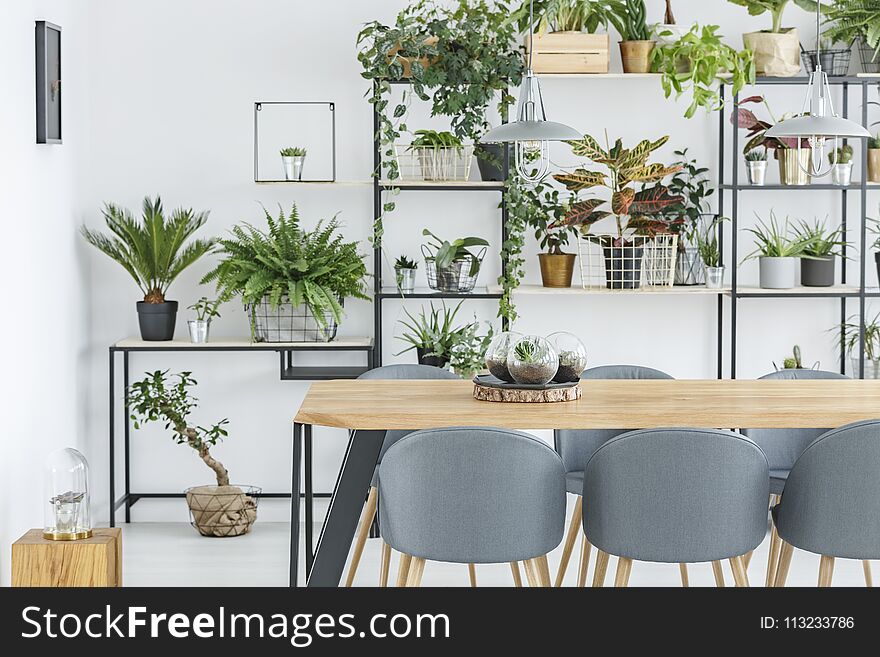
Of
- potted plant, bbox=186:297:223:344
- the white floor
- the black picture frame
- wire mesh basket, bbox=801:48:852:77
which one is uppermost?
wire mesh basket, bbox=801:48:852:77

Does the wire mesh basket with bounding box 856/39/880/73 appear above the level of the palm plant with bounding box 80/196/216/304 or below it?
above

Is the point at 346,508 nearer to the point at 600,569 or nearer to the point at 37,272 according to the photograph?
the point at 600,569

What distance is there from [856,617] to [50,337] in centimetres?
318

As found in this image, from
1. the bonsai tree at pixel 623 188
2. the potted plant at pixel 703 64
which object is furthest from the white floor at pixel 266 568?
the potted plant at pixel 703 64

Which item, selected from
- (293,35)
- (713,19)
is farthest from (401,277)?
(713,19)

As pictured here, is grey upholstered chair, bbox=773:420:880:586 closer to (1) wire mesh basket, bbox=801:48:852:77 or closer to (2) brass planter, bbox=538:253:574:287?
(2) brass planter, bbox=538:253:574:287

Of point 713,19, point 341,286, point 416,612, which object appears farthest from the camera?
point 713,19

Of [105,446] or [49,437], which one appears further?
[105,446]

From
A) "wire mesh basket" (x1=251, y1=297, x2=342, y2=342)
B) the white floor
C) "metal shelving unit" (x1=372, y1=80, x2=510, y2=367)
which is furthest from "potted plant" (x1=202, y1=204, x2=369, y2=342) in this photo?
the white floor

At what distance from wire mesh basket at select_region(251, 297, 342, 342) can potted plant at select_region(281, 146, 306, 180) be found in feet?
1.86

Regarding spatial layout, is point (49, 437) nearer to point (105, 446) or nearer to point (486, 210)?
point (105, 446)

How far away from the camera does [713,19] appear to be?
5.17 meters

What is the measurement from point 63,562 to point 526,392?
162cm

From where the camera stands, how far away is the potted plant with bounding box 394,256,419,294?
16.4 feet
